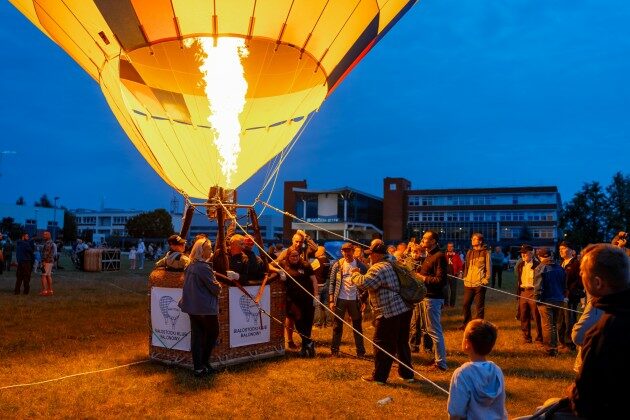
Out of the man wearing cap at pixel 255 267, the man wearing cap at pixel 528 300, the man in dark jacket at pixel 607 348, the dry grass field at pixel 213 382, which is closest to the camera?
the man in dark jacket at pixel 607 348

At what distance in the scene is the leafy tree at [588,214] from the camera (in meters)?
43.8

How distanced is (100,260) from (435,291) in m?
17.8

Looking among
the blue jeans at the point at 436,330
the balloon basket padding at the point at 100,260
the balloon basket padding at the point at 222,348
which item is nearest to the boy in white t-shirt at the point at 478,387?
the blue jeans at the point at 436,330

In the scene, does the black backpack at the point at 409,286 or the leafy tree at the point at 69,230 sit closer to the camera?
the black backpack at the point at 409,286

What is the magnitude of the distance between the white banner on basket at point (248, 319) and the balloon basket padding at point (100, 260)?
16342 millimetres

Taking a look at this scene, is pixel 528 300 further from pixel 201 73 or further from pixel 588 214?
pixel 588 214

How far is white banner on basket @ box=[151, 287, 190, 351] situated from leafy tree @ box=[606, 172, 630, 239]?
43.4 m

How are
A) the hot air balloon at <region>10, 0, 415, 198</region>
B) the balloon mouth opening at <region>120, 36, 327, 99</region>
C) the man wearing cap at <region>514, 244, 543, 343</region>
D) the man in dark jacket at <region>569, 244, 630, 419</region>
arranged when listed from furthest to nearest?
the man wearing cap at <region>514, 244, 543, 343</region> → the balloon mouth opening at <region>120, 36, 327, 99</region> → the hot air balloon at <region>10, 0, 415, 198</region> → the man in dark jacket at <region>569, 244, 630, 419</region>

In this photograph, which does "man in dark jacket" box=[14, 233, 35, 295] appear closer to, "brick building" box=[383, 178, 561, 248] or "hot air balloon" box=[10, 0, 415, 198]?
"hot air balloon" box=[10, 0, 415, 198]

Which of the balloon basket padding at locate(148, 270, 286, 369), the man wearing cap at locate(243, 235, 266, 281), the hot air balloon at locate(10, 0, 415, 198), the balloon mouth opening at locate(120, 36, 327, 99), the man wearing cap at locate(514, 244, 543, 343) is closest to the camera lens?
the balloon basket padding at locate(148, 270, 286, 369)

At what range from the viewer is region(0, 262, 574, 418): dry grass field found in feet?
14.9

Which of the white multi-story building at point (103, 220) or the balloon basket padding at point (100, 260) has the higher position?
the white multi-story building at point (103, 220)

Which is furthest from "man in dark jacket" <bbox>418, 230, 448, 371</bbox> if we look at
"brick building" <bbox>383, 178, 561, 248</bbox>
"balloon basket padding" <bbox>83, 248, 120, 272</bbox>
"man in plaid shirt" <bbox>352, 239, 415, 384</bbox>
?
"brick building" <bbox>383, 178, 561, 248</bbox>

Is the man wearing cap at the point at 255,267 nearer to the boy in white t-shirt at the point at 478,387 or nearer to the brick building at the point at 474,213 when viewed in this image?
the boy in white t-shirt at the point at 478,387
